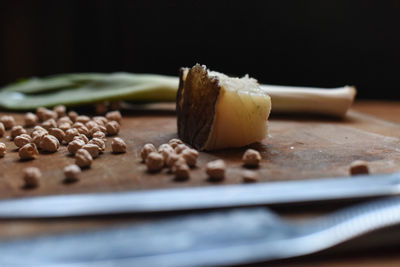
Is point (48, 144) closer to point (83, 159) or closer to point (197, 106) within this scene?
point (83, 159)

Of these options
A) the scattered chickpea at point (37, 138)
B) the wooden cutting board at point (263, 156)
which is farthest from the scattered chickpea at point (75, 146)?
the scattered chickpea at point (37, 138)

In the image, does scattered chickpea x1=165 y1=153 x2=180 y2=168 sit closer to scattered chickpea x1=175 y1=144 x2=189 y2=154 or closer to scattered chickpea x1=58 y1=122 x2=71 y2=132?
scattered chickpea x1=175 y1=144 x2=189 y2=154

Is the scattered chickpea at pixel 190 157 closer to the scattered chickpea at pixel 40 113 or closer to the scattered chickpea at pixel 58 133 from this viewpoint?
the scattered chickpea at pixel 58 133

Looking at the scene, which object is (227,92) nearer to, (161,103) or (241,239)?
(241,239)

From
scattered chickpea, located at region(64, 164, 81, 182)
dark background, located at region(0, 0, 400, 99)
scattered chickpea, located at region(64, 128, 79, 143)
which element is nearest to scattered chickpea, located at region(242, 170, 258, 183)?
scattered chickpea, located at region(64, 164, 81, 182)

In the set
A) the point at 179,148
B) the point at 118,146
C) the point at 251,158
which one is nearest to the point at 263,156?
the point at 251,158

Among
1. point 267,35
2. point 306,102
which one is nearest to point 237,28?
point 267,35
